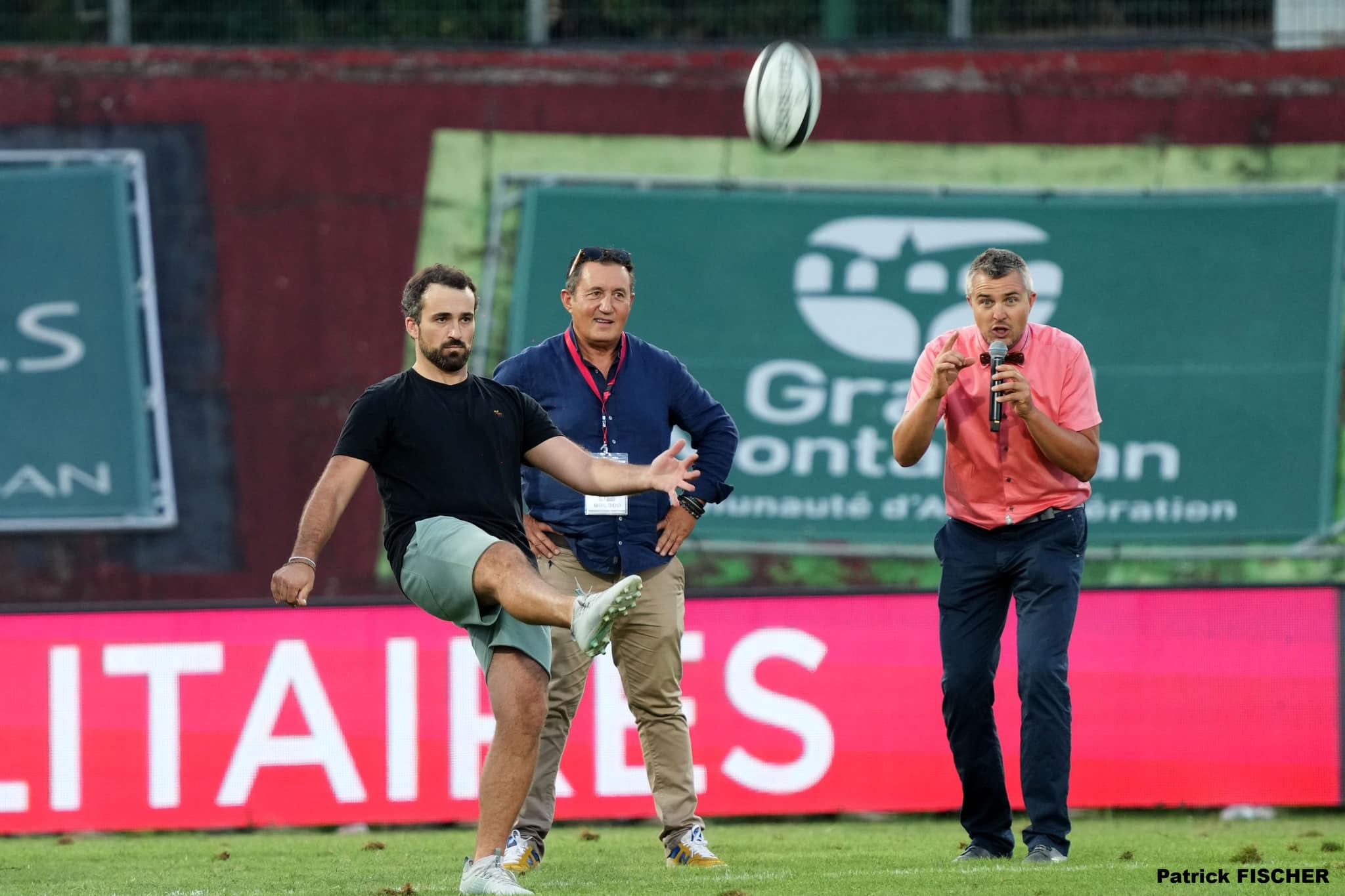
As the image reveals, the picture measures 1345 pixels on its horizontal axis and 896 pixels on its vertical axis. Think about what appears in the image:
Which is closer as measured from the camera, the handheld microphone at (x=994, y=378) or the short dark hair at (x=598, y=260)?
the handheld microphone at (x=994, y=378)

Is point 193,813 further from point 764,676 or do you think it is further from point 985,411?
point 985,411

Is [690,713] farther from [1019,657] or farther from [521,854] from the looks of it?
Result: [1019,657]

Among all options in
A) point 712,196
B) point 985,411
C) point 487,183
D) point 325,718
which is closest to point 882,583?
point 712,196

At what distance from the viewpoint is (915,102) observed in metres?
14.5

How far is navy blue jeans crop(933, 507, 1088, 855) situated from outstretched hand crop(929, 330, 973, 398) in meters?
0.65

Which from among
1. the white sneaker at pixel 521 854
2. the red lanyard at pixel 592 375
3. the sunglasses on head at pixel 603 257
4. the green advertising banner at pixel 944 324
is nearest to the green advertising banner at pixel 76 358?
the green advertising banner at pixel 944 324

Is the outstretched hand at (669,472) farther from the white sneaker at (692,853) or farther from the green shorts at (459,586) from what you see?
the white sneaker at (692,853)

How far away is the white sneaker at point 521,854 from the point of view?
21.4ft

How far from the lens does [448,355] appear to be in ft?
19.7

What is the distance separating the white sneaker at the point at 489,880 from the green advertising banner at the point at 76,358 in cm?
896

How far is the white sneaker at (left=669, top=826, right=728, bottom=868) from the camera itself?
267 inches

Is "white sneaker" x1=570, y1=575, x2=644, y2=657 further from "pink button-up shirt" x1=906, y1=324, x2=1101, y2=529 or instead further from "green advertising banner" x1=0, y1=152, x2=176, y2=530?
"green advertising banner" x1=0, y1=152, x2=176, y2=530

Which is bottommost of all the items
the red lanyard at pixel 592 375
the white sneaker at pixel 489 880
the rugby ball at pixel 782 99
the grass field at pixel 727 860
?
the grass field at pixel 727 860

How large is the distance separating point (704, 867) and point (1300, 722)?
12.9 feet
